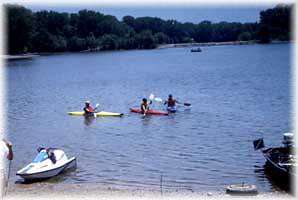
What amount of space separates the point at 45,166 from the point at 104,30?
135078 millimetres

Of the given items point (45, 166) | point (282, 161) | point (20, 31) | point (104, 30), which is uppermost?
point (20, 31)

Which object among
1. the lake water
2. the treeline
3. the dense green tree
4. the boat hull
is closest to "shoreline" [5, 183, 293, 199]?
the boat hull

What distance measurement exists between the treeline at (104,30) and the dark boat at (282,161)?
68.3 metres

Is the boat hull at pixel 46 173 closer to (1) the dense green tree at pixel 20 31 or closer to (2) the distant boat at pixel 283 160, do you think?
(2) the distant boat at pixel 283 160

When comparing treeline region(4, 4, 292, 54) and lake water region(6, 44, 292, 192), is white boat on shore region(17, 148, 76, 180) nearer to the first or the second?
lake water region(6, 44, 292, 192)

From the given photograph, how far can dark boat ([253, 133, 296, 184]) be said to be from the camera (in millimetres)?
16569

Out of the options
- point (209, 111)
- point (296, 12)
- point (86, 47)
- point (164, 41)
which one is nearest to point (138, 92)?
point (209, 111)

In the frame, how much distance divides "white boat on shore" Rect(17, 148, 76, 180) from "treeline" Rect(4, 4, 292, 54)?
6685 centimetres

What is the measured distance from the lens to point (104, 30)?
152 meters

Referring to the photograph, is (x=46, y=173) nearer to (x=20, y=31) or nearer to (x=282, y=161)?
(x=282, y=161)

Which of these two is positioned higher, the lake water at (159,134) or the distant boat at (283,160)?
the distant boat at (283,160)

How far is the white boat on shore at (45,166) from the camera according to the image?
57.7 feet

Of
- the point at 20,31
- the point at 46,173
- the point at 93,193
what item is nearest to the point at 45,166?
the point at 46,173

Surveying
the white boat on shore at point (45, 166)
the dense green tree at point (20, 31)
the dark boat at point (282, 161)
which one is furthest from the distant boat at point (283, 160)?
the dense green tree at point (20, 31)
